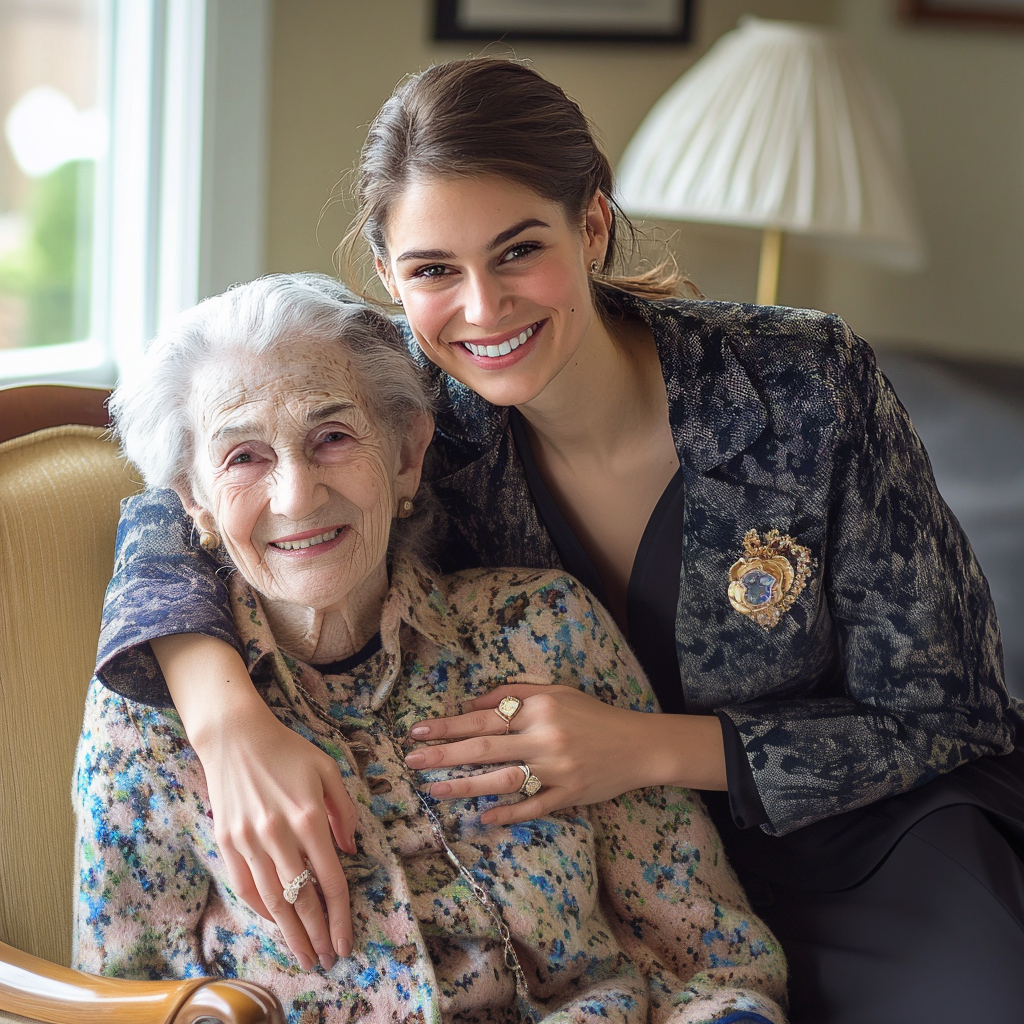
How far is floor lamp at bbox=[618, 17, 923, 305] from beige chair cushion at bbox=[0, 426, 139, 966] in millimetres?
1789

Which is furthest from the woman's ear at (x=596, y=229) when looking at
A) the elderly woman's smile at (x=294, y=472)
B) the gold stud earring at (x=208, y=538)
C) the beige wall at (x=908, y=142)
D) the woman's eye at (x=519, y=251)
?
the beige wall at (x=908, y=142)

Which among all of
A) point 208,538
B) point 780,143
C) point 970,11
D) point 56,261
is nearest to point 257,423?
point 208,538

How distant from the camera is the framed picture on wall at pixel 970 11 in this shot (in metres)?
3.30

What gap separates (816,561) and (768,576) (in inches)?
2.5

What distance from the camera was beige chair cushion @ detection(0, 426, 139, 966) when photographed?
133cm

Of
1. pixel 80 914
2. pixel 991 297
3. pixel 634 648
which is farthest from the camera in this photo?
pixel 991 297

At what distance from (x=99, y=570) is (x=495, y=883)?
2.17 feet

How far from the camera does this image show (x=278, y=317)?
1295 millimetres

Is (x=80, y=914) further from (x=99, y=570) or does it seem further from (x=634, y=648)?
(x=634, y=648)

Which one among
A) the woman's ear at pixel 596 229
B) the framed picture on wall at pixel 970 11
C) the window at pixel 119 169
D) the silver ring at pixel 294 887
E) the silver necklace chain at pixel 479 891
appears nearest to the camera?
the silver ring at pixel 294 887

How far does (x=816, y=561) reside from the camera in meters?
1.46

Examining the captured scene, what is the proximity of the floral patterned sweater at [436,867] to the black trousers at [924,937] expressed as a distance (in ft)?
0.44

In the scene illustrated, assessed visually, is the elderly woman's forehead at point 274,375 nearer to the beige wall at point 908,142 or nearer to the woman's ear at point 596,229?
the woman's ear at point 596,229

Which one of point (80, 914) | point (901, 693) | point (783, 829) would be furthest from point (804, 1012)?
point (80, 914)
